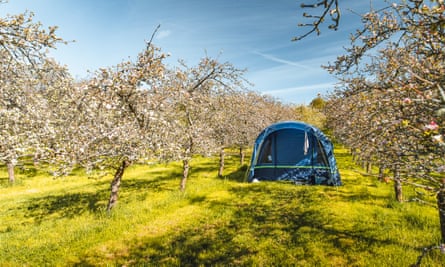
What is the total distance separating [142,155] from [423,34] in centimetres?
708

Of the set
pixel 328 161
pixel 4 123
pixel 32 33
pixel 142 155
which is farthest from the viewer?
pixel 328 161

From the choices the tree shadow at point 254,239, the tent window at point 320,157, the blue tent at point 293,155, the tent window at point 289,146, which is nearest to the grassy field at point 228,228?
the tree shadow at point 254,239

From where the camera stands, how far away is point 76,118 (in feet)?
25.8

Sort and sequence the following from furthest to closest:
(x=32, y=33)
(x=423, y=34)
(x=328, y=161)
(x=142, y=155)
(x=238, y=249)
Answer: (x=328, y=161), (x=142, y=155), (x=238, y=249), (x=32, y=33), (x=423, y=34)

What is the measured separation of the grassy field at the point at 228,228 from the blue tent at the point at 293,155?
1286mm

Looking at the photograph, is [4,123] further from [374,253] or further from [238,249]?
[374,253]

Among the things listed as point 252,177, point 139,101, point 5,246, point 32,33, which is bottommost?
point 5,246

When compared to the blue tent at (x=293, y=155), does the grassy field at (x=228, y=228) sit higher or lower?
lower

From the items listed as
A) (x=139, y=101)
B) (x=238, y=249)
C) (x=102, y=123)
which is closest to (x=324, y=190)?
(x=238, y=249)

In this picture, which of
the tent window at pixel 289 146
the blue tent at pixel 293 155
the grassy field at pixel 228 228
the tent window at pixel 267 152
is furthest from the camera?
the tent window at pixel 267 152

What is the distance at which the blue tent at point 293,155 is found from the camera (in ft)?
37.7

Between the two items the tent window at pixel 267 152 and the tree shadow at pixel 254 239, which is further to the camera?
the tent window at pixel 267 152

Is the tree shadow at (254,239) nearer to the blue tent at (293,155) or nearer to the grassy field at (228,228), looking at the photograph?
the grassy field at (228,228)

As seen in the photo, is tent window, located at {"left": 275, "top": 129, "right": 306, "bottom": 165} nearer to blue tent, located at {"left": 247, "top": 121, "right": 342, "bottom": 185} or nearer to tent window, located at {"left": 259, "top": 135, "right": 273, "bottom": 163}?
blue tent, located at {"left": 247, "top": 121, "right": 342, "bottom": 185}
